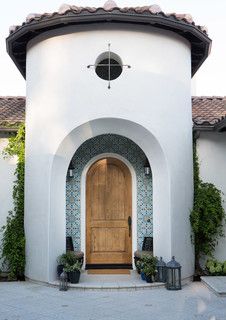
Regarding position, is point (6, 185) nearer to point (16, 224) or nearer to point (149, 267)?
point (16, 224)

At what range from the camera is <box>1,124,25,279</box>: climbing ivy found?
9.34 metres

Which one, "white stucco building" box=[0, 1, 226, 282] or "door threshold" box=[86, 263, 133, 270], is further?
"door threshold" box=[86, 263, 133, 270]

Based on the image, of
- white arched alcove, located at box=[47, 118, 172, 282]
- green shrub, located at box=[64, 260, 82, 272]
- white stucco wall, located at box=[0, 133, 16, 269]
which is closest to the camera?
green shrub, located at box=[64, 260, 82, 272]

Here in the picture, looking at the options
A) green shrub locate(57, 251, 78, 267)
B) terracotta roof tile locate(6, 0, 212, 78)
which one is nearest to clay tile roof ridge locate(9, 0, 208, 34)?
terracotta roof tile locate(6, 0, 212, 78)

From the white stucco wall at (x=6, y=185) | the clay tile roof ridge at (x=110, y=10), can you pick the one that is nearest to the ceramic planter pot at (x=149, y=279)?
the white stucco wall at (x=6, y=185)

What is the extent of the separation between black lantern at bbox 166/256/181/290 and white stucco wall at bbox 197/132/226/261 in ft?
6.96

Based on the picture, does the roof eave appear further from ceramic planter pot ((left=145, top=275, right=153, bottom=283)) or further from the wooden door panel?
ceramic planter pot ((left=145, top=275, right=153, bottom=283))

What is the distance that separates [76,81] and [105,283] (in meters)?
4.34

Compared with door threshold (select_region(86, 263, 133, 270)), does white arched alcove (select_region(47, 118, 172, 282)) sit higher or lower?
higher

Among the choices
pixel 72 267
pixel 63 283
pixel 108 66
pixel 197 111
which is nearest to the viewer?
pixel 63 283

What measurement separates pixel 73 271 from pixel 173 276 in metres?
2.06

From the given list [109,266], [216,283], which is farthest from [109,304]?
[109,266]

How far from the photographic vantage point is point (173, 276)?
335 inches

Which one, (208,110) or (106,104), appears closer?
(106,104)
